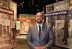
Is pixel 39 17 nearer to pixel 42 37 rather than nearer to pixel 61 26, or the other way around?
pixel 42 37

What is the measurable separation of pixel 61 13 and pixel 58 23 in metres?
0.60

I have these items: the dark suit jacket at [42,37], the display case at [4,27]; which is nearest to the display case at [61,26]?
the display case at [4,27]

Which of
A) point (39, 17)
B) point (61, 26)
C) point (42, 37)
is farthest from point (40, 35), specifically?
point (61, 26)

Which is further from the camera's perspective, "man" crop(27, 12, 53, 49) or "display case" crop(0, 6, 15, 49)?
"display case" crop(0, 6, 15, 49)

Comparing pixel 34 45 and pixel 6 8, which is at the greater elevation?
pixel 6 8

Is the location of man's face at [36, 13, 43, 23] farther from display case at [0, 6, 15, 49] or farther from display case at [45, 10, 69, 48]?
display case at [45, 10, 69, 48]

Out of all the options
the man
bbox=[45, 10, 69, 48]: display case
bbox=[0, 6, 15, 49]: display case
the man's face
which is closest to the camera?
the man's face

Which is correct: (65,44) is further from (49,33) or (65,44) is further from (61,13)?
(49,33)

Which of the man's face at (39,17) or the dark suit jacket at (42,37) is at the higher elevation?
the man's face at (39,17)

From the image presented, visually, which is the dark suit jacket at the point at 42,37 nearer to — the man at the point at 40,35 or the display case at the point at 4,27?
the man at the point at 40,35

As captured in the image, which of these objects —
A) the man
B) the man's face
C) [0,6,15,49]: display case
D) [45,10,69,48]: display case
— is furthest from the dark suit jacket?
[45,10,69,48]: display case

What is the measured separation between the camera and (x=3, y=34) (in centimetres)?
915

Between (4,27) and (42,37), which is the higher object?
(4,27)

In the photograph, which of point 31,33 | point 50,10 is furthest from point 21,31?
point 31,33
